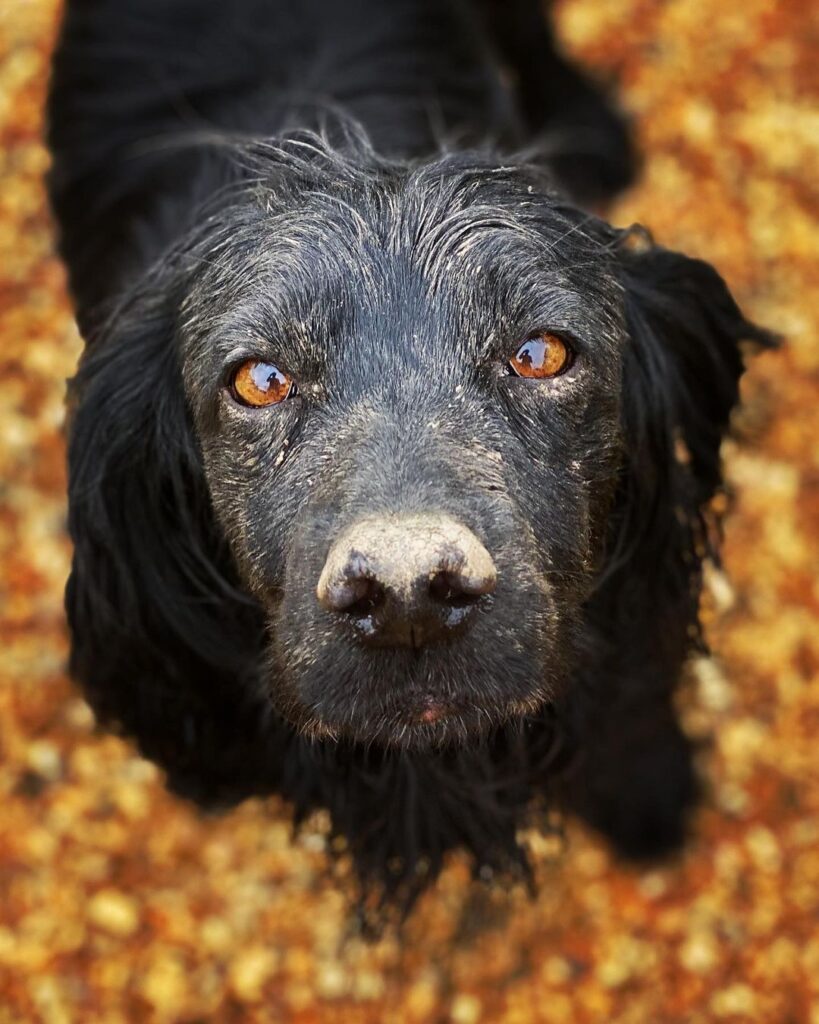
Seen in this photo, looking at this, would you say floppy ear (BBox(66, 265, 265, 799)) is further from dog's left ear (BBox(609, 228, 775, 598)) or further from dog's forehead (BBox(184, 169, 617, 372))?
dog's left ear (BBox(609, 228, 775, 598))

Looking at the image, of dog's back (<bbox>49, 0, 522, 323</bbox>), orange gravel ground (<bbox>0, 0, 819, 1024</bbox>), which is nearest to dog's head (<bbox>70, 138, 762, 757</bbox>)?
orange gravel ground (<bbox>0, 0, 819, 1024</bbox>)

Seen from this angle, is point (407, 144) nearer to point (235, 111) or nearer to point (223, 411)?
point (235, 111)

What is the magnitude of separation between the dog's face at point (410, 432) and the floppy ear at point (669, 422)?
0.73 feet

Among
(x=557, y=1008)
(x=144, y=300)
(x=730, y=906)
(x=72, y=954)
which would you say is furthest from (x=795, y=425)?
(x=72, y=954)

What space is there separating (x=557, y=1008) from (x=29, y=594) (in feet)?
7.21

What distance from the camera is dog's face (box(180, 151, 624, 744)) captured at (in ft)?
6.14

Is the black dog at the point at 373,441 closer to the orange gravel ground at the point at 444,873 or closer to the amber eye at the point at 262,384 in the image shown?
the amber eye at the point at 262,384

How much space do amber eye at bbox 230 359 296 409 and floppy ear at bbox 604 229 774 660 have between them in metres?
0.76

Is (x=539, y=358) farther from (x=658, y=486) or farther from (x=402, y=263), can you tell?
(x=658, y=486)

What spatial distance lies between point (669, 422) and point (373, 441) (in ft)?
2.89

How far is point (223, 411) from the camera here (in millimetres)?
2244

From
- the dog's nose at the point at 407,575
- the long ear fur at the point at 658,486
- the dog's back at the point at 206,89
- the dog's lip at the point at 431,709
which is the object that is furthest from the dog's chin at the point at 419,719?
the dog's back at the point at 206,89

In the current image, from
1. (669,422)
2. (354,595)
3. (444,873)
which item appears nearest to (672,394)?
(669,422)

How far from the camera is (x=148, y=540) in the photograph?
2.66 metres
